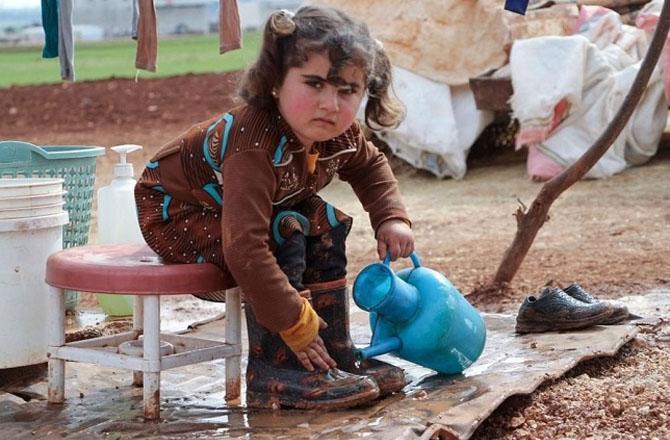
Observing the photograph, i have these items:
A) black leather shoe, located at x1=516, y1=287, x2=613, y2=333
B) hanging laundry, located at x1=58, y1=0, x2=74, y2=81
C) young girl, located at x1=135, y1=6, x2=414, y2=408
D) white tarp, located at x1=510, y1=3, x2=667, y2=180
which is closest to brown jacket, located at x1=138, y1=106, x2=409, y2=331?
young girl, located at x1=135, y1=6, x2=414, y2=408

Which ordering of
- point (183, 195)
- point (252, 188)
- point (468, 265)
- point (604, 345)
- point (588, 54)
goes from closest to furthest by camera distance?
point (252, 188), point (183, 195), point (604, 345), point (468, 265), point (588, 54)

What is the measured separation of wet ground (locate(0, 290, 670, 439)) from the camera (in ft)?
9.64

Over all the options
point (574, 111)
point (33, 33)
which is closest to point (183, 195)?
point (574, 111)

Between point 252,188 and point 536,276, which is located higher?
point 252,188

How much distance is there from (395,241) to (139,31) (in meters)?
1.77

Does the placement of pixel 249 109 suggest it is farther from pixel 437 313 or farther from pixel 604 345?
pixel 604 345

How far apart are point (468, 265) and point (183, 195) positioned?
2447 mm

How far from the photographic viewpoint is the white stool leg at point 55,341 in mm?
3318

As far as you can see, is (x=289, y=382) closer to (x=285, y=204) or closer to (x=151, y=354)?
(x=151, y=354)

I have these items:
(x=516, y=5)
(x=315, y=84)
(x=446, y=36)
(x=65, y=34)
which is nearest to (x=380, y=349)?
(x=315, y=84)

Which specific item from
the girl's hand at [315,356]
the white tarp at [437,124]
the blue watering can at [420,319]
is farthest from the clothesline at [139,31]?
the white tarp at [437,124]

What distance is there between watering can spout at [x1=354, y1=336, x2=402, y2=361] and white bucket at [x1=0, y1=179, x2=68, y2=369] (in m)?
1.00

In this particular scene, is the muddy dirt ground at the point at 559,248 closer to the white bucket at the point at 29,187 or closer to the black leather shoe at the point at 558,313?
the black leather shoe at the point at 558,313

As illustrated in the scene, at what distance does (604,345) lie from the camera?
3641 mm
